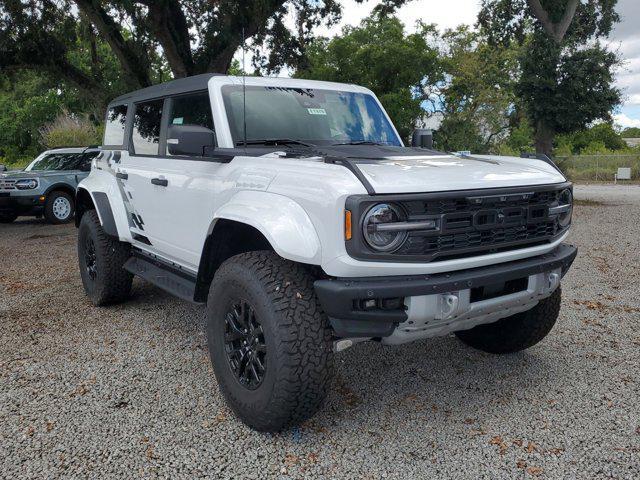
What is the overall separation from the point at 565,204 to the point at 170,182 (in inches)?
102

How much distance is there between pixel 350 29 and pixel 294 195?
92.9ft

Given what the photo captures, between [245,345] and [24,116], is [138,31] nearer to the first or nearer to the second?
[245,345]

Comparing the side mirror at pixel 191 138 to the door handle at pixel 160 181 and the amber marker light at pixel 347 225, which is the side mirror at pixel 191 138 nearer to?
the door handle at pixel 160 181

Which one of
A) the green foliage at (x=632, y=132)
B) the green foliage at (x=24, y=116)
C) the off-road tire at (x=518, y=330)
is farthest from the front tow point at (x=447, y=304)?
the green foliage at (x=632, y=132)

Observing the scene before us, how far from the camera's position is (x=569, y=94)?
1461 cm

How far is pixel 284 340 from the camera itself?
265 centimetres

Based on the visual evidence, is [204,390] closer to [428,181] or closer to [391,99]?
[428,181]

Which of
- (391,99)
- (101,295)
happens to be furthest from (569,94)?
(101,295)

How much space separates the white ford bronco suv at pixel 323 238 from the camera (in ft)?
8.50

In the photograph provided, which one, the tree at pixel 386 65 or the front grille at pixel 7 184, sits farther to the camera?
the tree at pixel 386 65

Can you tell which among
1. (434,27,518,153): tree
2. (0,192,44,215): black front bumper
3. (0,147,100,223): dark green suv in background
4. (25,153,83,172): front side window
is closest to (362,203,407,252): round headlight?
(0,147,100,223): dark green suv in background

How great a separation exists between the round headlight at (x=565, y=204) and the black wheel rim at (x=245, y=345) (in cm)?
186

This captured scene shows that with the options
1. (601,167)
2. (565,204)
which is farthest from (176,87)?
(601,167)

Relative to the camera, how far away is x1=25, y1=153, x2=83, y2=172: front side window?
12.6 metres
